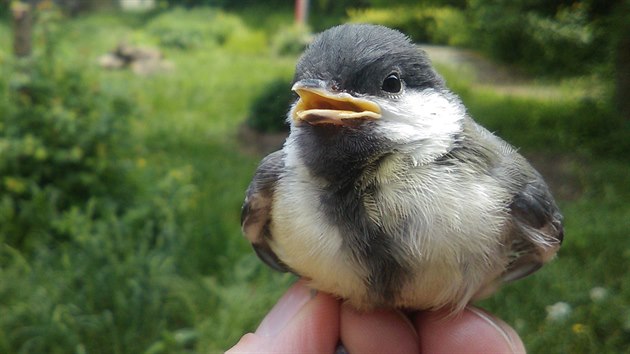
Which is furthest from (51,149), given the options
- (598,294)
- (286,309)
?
(598,294)

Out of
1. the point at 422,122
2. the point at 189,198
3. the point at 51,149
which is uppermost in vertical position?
the point at 422,122

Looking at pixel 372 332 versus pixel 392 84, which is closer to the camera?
pixel 392 84

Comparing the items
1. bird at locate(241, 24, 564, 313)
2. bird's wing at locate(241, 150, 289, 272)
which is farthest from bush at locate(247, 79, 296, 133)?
bird at locate(241, 24, 564, 313)

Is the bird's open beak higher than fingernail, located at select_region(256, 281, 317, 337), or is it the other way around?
the bird's open beak

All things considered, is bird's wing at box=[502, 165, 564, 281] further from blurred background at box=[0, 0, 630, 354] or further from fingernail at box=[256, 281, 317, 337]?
blurred background at box=[0, 0, 630, 354]

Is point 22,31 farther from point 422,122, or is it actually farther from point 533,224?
point 533,224

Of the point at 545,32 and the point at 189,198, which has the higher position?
the point at 545,32
